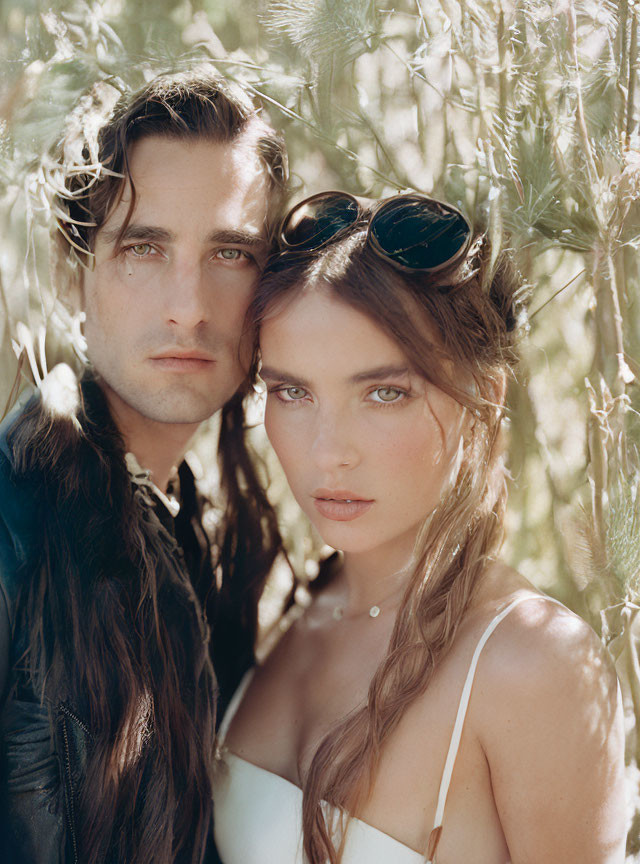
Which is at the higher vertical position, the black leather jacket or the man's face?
the man's face

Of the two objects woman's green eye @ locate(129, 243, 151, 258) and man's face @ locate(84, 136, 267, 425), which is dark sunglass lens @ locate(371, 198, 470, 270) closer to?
man's face @ locate(84, 136, 267, 425)

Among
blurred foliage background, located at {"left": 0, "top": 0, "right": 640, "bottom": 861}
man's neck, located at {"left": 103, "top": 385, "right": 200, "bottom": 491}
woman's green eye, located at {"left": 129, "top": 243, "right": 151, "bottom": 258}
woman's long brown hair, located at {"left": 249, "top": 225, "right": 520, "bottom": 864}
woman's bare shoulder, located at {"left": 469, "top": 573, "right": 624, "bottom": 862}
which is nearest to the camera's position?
woman's bare shoulder, located at {"left": 469, "top": 573, "right": 624, "bottom": 862}

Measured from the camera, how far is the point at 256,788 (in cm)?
160

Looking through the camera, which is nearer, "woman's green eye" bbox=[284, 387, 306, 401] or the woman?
the woman

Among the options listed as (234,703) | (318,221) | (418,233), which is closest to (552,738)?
(234,703)

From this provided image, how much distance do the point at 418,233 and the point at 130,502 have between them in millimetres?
778

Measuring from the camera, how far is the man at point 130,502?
157cm

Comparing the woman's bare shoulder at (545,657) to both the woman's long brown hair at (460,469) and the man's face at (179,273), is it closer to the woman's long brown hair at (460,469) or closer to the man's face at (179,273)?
the woman's long brown hair at (460,469)

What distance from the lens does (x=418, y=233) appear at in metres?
1.53

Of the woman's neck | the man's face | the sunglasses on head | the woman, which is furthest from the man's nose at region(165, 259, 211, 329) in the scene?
the woman's neck

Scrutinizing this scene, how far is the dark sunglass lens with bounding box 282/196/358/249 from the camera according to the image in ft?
5.38

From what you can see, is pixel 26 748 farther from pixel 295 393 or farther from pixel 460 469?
pixel 460 469

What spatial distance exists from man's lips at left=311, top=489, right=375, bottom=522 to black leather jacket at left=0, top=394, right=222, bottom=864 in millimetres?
535

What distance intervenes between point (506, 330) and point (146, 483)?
2.61 feet
